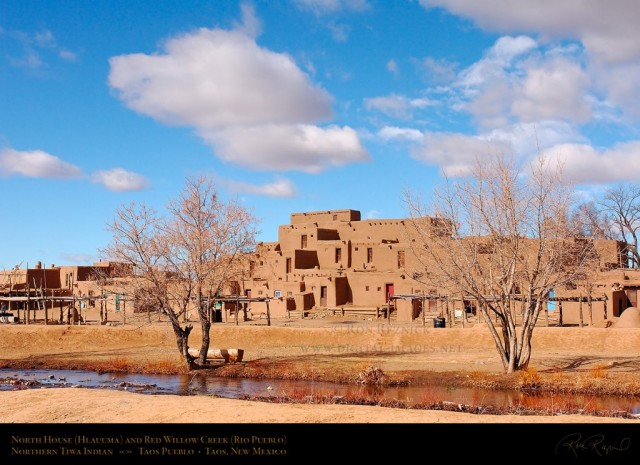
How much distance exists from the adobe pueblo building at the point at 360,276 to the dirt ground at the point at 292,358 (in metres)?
4.18

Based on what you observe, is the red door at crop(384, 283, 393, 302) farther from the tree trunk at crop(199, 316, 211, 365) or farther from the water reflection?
the water reflection

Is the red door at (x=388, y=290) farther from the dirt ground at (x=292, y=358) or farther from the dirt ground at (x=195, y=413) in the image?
the dirt ground at (x=195, y=413)

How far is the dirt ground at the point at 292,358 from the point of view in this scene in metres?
14.7

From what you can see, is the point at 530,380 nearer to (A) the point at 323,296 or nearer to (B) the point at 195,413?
(B) the point at 195,413

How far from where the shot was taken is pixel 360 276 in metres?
48.8

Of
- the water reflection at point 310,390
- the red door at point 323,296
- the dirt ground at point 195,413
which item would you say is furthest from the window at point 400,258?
the dirt ground at point 195,413
